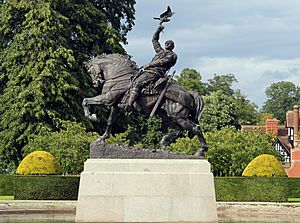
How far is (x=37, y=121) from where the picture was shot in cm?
4362

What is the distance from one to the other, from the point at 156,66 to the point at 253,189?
12.1 m

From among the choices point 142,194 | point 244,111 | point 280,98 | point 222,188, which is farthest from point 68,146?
point 280,98

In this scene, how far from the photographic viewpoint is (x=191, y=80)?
297ft

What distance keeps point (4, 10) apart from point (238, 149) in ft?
59.7

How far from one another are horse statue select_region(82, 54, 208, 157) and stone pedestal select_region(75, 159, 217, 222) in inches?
51.1

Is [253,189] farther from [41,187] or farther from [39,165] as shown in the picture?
[39,165]

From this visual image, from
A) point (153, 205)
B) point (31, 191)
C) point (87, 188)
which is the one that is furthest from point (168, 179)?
point (31, 191)

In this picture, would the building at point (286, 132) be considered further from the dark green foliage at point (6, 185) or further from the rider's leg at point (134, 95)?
the rider's leg at point (134, 95)

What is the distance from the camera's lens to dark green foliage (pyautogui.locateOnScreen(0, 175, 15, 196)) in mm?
34750

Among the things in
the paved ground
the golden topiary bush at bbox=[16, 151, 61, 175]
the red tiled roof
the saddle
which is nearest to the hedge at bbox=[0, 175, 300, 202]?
the golden topiary bush at bbox=[16, 151, 61, 175]

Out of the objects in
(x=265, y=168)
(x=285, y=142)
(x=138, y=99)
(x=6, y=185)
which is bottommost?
(x=6, y=185)

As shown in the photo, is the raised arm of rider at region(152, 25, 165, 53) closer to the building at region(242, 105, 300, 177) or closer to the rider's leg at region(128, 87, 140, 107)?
the rider's leg at region(128, 87, 140, 107)

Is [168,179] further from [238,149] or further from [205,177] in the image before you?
[238,149]

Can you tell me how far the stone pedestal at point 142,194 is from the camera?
68.2ft
